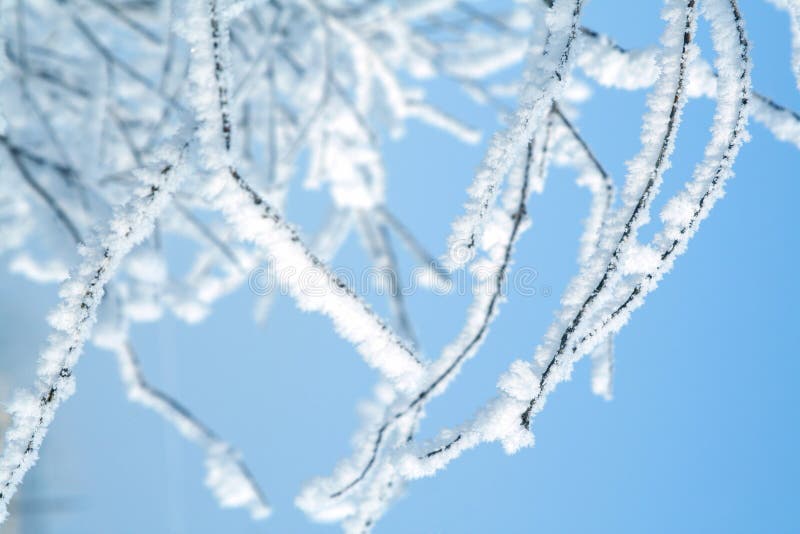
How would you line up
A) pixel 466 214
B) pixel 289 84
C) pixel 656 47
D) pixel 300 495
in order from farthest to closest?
1. pixel 289 84
2. pixel 300 495
3. pixel 656 47
4. pixel 466 214

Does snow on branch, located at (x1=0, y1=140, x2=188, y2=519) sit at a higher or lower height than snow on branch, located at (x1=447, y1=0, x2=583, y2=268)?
lower

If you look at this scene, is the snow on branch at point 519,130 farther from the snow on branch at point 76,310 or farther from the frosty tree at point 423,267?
the snow on branch at point 76,310

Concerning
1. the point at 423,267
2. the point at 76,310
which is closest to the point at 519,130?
the point at 76,310

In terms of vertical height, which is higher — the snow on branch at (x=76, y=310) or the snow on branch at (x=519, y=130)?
the snow on branch at (x=519, y=130)

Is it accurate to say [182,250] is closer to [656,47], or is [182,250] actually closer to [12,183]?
[12,183]

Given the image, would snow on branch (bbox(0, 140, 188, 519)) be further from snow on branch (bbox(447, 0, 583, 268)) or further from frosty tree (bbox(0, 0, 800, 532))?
snow on branch (bbox(447, 0, 583, 268))

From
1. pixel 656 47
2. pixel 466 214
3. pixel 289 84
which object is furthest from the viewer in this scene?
pixel 289 84

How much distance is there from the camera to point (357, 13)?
1.45 m

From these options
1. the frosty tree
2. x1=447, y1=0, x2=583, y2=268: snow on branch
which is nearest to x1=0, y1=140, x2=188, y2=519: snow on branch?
the frosty tree

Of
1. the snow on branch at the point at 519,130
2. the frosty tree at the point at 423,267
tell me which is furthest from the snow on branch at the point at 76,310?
the snow on branch at the point at 519,130

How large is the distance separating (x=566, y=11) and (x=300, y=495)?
76cm

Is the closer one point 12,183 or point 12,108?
point 12,183

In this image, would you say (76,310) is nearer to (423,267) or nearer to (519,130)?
(519,130)

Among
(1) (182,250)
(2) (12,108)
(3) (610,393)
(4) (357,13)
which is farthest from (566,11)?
(1) (182,250)
